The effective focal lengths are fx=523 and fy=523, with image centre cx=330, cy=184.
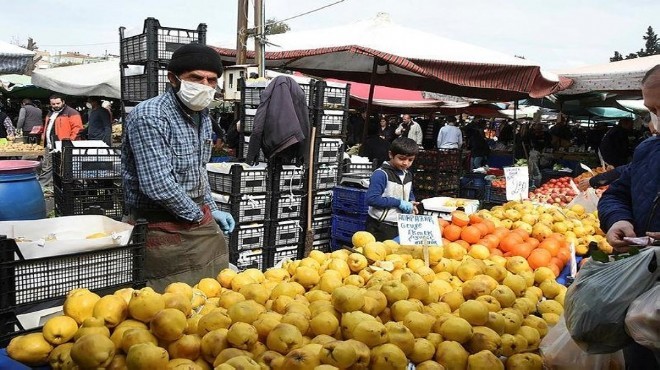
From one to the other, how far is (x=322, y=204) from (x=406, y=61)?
199 centimetres

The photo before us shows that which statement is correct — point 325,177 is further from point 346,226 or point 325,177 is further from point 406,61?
point 406,61

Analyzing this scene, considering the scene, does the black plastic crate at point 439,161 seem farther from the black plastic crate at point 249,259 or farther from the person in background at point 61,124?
the person in background at point 61,124

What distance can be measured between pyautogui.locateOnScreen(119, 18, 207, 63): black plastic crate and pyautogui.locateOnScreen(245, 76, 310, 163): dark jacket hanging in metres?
1.20

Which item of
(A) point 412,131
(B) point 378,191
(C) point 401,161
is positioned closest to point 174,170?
(B) point 378,191

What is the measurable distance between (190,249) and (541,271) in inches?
78.7

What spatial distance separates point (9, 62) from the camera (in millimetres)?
8430

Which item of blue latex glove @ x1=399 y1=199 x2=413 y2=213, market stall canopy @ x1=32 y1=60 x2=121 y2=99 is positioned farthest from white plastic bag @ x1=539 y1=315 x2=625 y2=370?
A: market stall canopy @ x1=32 y1=60 x2=121 y2=99

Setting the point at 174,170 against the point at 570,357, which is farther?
the point at 174,170

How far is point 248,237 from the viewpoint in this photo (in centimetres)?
559

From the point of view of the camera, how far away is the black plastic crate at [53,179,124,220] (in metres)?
5.71

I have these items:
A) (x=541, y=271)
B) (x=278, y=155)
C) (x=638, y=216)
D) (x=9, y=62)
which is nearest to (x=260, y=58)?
(x=278, y=155)

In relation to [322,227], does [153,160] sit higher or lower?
higher

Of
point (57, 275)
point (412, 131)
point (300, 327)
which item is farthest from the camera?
point (412, 131)

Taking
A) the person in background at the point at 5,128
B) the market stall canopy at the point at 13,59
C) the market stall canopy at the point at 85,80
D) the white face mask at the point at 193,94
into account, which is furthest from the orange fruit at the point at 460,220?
the person in background at the point at 5,128
